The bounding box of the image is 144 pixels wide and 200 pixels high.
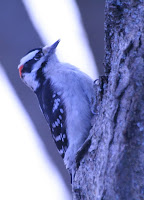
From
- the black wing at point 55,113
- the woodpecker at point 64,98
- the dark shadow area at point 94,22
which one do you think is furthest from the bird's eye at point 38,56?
the dark shadow area at point 94,22

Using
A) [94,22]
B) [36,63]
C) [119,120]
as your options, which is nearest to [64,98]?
[36,63]

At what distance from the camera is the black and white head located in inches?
111

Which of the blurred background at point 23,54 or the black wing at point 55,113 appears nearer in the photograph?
the black wing at point 55,113

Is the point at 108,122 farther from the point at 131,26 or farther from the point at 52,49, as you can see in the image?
the point at 52,49

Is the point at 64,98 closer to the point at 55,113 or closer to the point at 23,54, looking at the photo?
the point at 55,113

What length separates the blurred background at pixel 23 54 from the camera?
3.09 metres

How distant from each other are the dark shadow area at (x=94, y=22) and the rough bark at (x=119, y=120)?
126 cm

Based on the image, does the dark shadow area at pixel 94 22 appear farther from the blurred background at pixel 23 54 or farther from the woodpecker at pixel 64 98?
the woodpecker at pixel 64 98

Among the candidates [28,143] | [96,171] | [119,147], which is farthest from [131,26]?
[28,143]

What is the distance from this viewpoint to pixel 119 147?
1.63 meters

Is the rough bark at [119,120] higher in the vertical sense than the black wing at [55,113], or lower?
higher

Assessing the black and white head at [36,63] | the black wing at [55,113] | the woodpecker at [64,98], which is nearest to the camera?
the woodpecker at [64,98]

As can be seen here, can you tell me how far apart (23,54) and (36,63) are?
58 cm

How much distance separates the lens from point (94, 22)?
10.5ft
